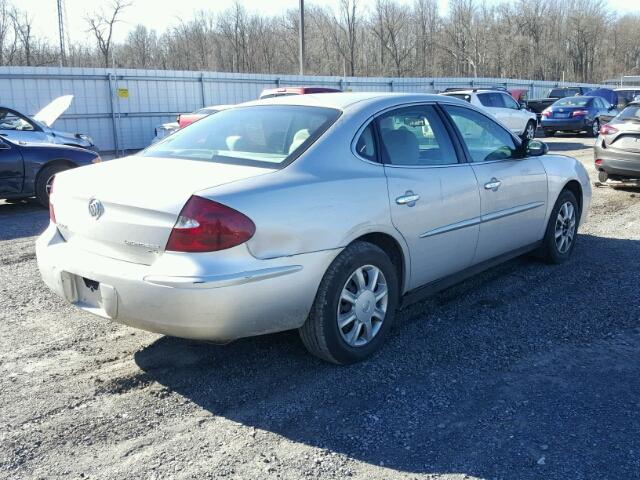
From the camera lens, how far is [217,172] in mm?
3502

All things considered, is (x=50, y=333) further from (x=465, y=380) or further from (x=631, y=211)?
(x=631, y=211)

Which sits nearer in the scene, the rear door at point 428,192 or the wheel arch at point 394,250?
the wheel arch at point 394,250

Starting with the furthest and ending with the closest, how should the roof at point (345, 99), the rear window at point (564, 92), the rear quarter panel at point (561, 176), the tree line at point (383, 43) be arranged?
the tree line at point (383, 43), the rear window at point (564, 92), the rear quarter panel at point (561, 176), the roof at point (345, 99)

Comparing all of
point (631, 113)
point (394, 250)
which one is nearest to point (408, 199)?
point (394, 250)

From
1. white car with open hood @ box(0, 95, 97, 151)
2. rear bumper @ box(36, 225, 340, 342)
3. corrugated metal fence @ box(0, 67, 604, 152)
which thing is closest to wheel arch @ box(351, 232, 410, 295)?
rear bumper @ box(36, 225, 340, 342)

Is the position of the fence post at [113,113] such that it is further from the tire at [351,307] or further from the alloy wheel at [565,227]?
the tire at [351,307]

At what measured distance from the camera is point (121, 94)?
717 inches

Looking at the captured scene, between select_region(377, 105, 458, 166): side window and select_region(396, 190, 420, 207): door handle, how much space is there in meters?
0.22

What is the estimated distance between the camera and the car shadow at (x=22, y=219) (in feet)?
25.5

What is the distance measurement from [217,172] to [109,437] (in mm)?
1478

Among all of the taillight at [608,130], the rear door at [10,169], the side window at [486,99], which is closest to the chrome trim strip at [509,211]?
the taillight at [608,130]

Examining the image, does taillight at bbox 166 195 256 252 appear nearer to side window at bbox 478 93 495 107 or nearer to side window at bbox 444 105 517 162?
side window at bbox 444 105 517 162

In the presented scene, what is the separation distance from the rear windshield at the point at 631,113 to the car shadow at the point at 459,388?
6.07m

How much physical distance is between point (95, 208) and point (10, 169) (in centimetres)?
627
